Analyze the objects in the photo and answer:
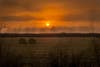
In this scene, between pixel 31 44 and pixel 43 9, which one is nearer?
pixel 31 44

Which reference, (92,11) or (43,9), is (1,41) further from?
(92,11)

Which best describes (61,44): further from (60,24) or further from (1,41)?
(1,41)

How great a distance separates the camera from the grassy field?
68.1 inches

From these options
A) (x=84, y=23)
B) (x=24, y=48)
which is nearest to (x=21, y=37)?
(x=24, y=48)

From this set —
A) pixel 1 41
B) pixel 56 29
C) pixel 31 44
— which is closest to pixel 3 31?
pixel 1 41

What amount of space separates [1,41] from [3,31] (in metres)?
0.05

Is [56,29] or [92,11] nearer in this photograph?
[56,29]

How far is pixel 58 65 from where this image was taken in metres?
1.72

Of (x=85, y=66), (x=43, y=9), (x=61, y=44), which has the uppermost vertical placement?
(x=43, y=9)

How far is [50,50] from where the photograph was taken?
1.73 m

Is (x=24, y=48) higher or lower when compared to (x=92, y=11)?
lower

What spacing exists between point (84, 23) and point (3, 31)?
43 centimetres

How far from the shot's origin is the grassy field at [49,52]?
173 cm

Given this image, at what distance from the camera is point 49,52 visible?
5.69ft
